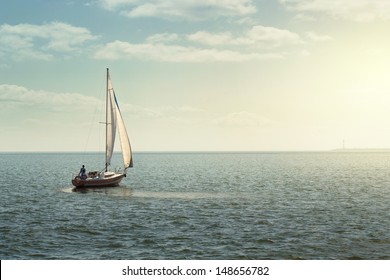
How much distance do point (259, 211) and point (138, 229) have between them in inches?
598

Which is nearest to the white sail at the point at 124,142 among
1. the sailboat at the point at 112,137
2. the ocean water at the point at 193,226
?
the sailboat at the point at 112,137

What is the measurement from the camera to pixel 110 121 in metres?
69.6

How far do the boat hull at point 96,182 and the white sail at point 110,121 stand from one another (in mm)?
3978

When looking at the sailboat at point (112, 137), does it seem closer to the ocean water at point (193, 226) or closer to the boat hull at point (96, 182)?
the boat hull at point (96, 182)

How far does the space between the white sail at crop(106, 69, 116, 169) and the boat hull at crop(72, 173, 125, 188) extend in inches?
157

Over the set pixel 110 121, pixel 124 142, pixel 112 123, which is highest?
pixel 110 121

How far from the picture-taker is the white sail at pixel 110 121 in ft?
228

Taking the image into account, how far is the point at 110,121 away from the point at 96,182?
36.8ft

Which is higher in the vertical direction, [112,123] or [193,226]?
[112,123]

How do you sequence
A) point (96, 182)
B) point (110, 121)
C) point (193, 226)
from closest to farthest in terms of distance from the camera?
point (193, 226)
point (96, 182)
point (110, 121)

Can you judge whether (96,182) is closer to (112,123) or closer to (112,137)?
(112,137)

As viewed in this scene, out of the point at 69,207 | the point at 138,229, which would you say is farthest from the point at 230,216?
the point at 69,207

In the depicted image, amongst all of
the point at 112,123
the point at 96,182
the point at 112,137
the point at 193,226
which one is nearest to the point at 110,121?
the point at 112,123

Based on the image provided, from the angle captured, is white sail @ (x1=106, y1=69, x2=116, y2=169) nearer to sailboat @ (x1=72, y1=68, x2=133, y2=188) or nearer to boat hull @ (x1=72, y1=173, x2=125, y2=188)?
sailboat @ (x1=72, y1=68, x2=133, y2=188)
